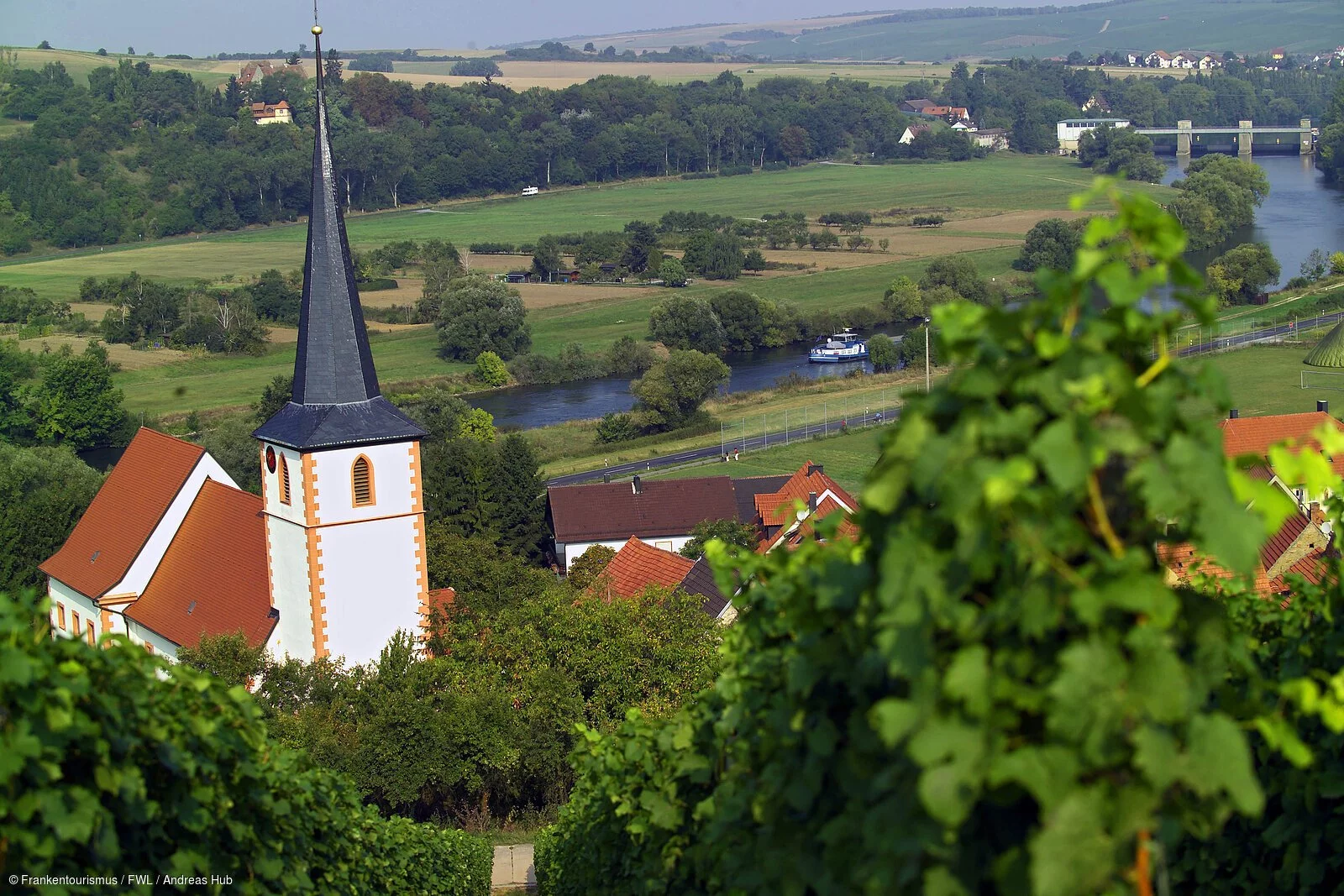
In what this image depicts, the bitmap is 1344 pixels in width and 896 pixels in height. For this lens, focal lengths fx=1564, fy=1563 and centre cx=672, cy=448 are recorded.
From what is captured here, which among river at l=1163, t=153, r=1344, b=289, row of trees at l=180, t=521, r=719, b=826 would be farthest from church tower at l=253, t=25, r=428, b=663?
river at l=1163, t=153, r=1344, b=289

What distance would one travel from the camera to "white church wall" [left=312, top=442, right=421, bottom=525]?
27031 mm

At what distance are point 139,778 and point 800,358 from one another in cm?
→ 7939

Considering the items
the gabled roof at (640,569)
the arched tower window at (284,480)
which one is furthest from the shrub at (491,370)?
the arched tower window at (284,480)

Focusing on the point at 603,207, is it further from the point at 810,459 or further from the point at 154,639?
the point at 154,639

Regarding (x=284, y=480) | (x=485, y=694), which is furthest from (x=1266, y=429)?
(x=284, y=480)

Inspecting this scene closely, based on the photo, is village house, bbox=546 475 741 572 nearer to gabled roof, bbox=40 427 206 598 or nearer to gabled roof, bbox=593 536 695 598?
gabled roof, bbox=593 536 695 598

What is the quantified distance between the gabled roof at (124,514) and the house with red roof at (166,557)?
25mm

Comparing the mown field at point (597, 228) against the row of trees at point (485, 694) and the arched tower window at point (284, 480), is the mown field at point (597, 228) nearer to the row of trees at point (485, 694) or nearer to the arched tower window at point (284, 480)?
the arched tower window at point (284, 480)

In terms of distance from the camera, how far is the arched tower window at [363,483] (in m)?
27.3

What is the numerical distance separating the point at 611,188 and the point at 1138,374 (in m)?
172

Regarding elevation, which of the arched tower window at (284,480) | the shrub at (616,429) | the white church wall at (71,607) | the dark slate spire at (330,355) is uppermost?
the dark slate spire at (330,355)

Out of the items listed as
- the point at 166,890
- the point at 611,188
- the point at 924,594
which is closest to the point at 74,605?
the point at 166,890

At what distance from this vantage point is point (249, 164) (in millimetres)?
149875

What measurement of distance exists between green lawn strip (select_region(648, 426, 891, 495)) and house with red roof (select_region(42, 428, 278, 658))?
78.1ft
